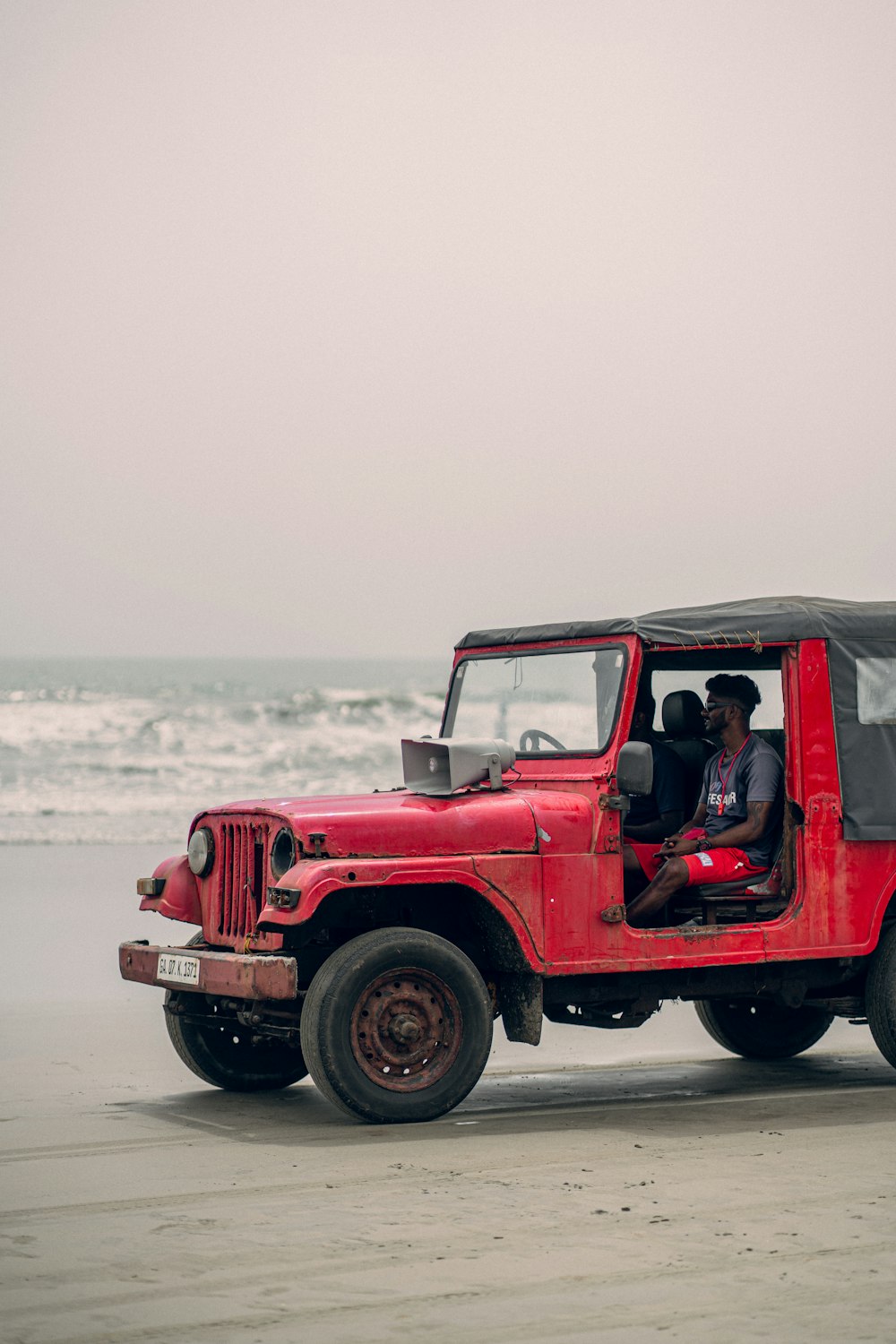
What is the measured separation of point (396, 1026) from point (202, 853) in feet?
4.38

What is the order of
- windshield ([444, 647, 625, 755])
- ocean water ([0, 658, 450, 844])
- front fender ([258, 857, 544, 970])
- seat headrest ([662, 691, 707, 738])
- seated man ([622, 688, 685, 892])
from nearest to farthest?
front fender ([258, 857, 544, 970]), windshield ([444, 647, 625, 755]), seated man ([622, 688, 685, 892]), seat headrest ([662, 691, 707, 738]), ocean water ([0, 658, 450, 844])

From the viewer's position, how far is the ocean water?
34.2m

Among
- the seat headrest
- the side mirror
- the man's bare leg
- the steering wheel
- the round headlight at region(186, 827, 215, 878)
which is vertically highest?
the seat headrest

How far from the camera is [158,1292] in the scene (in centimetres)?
539

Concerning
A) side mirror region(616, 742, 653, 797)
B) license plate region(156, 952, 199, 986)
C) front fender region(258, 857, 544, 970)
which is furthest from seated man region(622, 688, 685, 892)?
license plate region(156, 952, 199, 986)

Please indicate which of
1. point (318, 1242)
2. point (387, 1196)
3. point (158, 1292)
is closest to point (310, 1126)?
point (387, 1196)

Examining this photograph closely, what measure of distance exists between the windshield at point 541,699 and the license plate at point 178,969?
77.1 inches

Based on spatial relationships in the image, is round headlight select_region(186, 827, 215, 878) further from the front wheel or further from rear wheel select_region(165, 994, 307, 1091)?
the front wheel

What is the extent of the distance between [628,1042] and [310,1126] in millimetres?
3202

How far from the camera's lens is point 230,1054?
9.24 m

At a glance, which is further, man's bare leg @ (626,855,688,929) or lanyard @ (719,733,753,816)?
lanyard @ (719,733,753,816)

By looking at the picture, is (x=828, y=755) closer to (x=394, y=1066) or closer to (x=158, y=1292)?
(x=394, y=1066)

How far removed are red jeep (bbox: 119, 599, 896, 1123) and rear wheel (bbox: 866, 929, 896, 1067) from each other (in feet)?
0.04

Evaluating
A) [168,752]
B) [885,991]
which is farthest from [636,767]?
[168,752]
